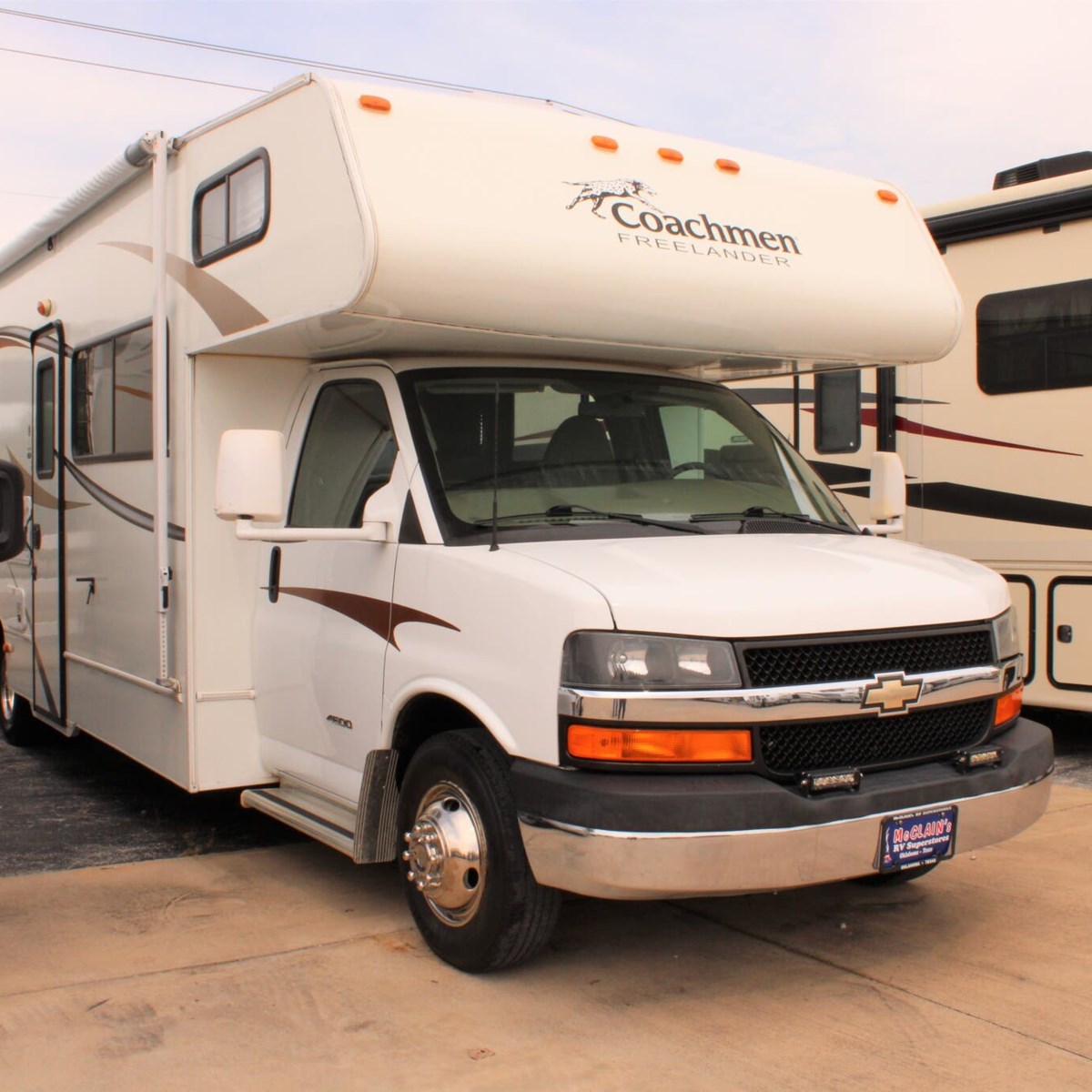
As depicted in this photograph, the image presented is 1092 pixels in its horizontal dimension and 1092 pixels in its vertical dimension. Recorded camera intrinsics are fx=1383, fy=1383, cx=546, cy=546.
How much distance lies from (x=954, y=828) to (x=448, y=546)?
1890mm

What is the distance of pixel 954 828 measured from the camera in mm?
4406

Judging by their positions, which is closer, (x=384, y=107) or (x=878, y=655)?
(x=878, y=655)

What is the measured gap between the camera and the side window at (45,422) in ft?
25.0

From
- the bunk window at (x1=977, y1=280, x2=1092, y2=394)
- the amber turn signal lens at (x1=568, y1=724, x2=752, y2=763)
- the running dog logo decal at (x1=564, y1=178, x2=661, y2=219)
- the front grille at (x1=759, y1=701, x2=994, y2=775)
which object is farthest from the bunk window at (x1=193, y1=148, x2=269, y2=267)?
the bunk window at (x1=977, y1=280, x2=1092, y2=394)

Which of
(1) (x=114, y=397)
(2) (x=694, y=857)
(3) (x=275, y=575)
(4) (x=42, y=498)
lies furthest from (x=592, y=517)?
(4) (x=42, y=498)

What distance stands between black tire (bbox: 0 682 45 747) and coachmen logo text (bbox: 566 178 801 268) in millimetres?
5556

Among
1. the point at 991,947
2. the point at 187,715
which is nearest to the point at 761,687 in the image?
the point at 991,947

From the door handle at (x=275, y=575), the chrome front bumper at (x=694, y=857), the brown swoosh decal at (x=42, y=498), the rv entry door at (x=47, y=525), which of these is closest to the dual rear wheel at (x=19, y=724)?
the rv entry door at (x=47, y=525)

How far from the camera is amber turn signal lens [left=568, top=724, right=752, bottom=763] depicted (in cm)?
405

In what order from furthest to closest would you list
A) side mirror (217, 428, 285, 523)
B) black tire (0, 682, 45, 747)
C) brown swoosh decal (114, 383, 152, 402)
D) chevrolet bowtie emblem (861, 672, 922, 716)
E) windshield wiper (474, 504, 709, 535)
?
black tire (0, 682, 45, 747)
brown swoosh decal (114, 383, 152, 402)
windshield wiper (474, 504, 709, 535)
side mirror (217, 428, 285, 523)
chevrolet bowtie emblem (861, 672, 922, 716)

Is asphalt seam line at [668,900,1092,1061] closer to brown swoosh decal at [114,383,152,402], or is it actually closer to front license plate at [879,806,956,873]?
front license plate at [879,806,956,873]

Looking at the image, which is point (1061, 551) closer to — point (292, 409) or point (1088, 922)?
point (1088, 922)

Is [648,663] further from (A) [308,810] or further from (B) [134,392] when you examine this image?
(B) [134,392]

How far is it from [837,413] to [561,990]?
536cm
